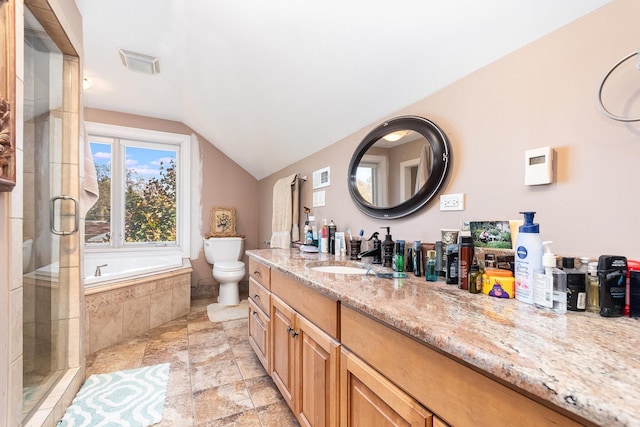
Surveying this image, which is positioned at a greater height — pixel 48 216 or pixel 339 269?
pixel 48 216

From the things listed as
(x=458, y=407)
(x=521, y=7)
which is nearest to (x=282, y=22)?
(x=521, y=7)

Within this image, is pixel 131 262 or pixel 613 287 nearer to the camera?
pixel 613 287

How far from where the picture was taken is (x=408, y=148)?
59.1 inches

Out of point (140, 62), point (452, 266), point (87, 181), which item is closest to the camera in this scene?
point (452, 266)

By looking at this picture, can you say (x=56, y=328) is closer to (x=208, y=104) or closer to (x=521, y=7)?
(x=208, y=104)

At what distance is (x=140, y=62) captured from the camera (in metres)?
2.33

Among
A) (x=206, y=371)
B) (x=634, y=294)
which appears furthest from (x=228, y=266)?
(x=634, y=294)

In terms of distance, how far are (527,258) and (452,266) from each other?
0.28 m

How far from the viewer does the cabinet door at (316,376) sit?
40.5 inches

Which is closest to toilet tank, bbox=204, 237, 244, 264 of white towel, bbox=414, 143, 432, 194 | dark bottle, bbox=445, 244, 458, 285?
white towel, bbox=414, 143, 432, 194

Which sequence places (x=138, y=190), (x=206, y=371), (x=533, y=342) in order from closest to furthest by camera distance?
(x=533, y=342), (x=206, y=371), (x=138, y=190)

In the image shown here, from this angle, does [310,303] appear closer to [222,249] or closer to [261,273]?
[261,273]

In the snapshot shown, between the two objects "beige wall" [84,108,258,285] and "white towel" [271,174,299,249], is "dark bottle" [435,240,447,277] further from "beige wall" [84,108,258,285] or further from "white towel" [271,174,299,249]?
"beige wall" [84,108,258,285]

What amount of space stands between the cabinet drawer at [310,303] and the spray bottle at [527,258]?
1.96 feet
